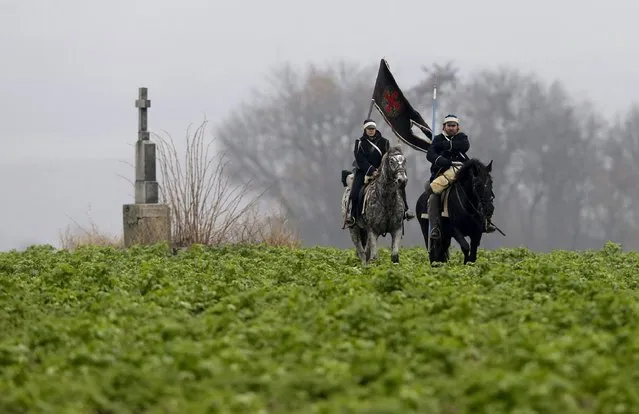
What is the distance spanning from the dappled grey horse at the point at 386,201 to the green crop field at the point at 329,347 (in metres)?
3.61

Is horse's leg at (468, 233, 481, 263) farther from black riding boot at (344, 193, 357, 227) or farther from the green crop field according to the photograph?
the green crop field

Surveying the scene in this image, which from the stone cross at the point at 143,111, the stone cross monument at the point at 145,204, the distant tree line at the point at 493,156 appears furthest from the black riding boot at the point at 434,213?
the distant tree line at the point at 493,156

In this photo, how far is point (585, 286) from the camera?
16.0m

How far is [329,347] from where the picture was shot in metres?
11.3

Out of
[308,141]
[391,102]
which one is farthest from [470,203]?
[308,141]

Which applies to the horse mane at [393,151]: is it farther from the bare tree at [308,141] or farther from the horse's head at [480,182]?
the bare tree at [308,141]

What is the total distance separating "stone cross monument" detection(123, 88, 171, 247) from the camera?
33.5m

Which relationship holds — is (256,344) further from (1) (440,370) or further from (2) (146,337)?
(1) (440,370)

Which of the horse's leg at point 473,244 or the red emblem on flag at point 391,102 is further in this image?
the red emblem on flag at point 391,102

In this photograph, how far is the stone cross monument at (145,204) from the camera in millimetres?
33519

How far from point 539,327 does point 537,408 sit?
10.5ft

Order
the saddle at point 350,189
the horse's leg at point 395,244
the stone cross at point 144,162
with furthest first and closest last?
the stone cross at point 144,162, the saddle at point 350,189, the horse's leg at point 395,244

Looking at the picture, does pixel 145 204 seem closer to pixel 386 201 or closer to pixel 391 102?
pixel 391 102

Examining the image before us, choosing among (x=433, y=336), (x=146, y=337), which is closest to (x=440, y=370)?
(x=433, y=336)
